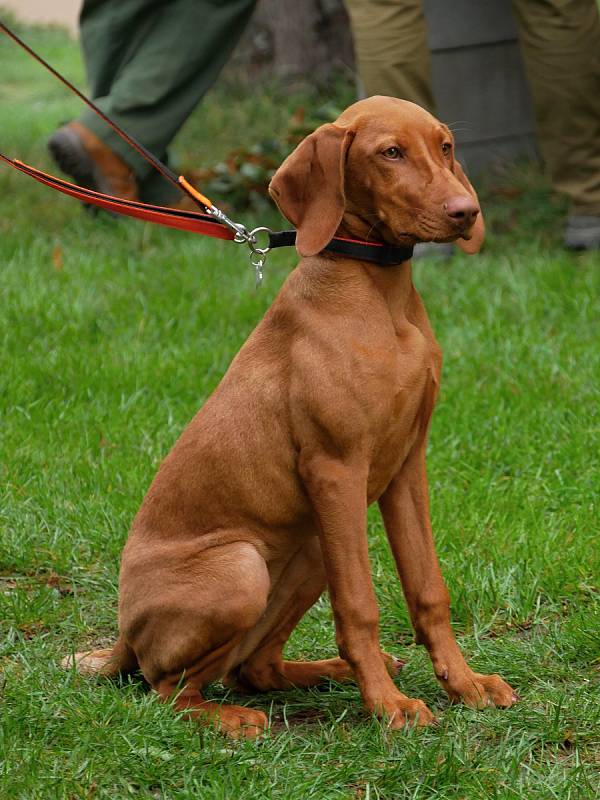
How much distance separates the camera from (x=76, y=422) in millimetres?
4789

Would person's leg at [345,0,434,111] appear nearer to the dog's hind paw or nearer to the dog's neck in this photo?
the dog's neck

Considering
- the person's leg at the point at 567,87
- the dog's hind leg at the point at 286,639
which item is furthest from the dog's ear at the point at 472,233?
the person's leg at the point at 567,87

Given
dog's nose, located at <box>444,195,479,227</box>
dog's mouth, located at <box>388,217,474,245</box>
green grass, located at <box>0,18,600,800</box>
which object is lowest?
green grass, located at <box>0,18,600,800</box>

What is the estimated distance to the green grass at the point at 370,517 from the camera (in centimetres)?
278

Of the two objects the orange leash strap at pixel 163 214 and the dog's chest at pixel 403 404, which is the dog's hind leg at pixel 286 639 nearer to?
the dog's chest at pixel 403 404

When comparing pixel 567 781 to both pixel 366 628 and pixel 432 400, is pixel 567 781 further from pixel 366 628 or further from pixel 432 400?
pixel 432 400

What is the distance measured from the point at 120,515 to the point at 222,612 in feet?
4.04

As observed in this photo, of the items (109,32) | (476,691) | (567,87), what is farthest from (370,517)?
(109,32)

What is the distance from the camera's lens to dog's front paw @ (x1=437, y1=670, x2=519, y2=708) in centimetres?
304

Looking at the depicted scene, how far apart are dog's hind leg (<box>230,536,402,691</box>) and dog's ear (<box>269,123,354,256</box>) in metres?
0.75

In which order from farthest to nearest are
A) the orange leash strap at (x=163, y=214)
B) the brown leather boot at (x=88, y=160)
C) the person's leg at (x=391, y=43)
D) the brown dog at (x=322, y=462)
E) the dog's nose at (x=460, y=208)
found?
the brown leather boot at (x=88, y=160) → the person's leg at (x=391, y=43) → the orange leash strap at (x=163, y=214) → the brown dog at (x=322, y=462) → the dog's nose at (x=460, y=208)

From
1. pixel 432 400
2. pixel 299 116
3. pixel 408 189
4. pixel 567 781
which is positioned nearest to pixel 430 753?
pixel 567 781

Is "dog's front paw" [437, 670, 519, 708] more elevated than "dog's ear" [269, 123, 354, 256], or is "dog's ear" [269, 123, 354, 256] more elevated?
"dog's ear" [269, 123, 354, 256]

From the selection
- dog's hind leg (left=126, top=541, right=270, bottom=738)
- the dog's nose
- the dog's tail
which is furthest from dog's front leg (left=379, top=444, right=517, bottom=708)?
the dog's tail
